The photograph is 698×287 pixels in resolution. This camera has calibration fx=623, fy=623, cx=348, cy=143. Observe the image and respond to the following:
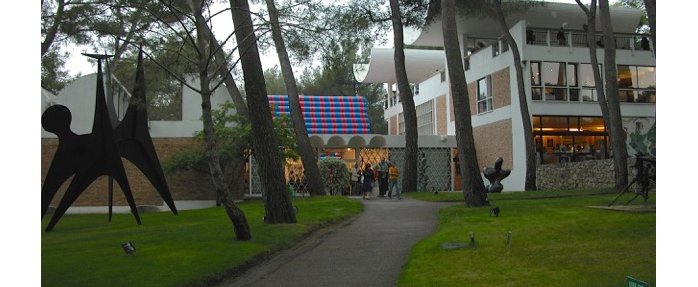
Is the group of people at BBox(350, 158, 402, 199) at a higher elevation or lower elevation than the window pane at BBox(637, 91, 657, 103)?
lower

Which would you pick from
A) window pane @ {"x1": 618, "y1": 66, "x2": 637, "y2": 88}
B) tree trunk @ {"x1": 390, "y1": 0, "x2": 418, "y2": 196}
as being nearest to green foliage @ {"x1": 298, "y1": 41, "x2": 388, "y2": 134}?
tree trunk @ {"x1": 390, "y1": 0, "x2": 418, "y2": 196}

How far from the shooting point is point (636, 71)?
1656 centimetres

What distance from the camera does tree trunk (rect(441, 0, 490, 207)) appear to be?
14992mm

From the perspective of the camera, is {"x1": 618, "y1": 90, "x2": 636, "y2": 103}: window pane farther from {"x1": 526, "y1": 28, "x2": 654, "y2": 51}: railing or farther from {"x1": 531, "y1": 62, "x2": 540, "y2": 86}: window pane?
{"x1": 526, "y1": 28, "x2": 654, "y2": 51}: railing

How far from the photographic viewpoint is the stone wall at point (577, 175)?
20.6 metres

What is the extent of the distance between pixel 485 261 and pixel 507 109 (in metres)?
20.2

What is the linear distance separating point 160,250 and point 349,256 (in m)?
2.86

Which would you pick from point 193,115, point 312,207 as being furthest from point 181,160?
point 312,207

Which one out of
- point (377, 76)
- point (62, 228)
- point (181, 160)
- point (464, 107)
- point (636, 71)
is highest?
point (377, 76)

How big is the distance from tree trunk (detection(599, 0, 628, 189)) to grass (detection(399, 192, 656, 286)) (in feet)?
19.4

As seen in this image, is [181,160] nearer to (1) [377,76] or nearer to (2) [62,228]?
(2) [62,228]

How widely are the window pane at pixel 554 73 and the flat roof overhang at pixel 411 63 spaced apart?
12.6 m

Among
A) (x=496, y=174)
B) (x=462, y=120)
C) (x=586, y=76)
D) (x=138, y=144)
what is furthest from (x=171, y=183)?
(x=586, y=76)

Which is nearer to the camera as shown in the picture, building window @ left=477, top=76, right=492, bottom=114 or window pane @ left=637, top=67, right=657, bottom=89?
window pane @ left=637, top=67, right=657, bottom=89
